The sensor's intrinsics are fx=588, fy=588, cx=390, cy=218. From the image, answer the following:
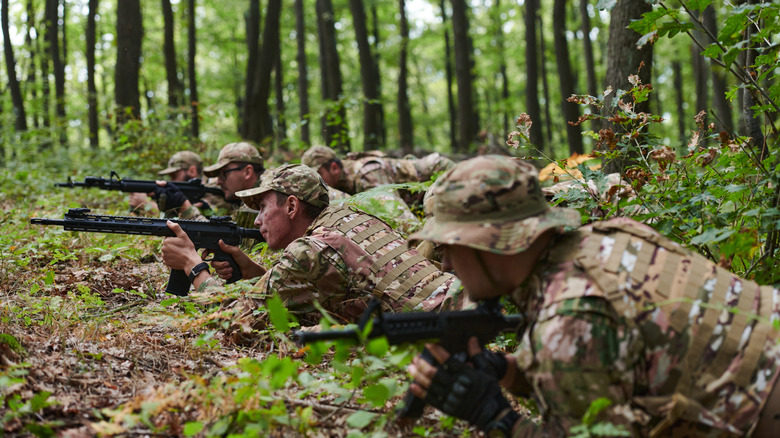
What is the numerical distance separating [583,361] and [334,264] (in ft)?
7.40

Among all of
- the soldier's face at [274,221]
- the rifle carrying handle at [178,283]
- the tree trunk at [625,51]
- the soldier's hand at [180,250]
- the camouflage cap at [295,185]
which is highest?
the tree trunk at [625,51]

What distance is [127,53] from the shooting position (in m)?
12.8

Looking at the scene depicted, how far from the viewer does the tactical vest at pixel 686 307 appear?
2.18m

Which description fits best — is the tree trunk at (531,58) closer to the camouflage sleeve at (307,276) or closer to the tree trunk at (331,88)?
the tree trunk at (331,88)

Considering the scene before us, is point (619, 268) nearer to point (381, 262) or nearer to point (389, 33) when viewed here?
point (381, 262)

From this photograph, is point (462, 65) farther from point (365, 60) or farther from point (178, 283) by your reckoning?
point (178, 283)

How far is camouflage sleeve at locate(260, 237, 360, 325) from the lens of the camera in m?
4.01

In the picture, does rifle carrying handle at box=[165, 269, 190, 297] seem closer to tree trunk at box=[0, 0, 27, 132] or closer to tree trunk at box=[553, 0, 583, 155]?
tree trunk at box=[553, 0, 583, 155]

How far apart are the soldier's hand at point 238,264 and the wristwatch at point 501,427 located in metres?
2.92

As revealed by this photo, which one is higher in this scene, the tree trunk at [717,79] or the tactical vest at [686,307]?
the tree trunk at [717,79]

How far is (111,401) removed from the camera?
298 cm

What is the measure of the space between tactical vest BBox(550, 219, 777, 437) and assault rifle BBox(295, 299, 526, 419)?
47 centimetres

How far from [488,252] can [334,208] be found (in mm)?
2220

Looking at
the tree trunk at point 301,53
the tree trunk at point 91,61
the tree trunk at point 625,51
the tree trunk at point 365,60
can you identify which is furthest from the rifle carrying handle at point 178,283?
the tree trunk at point 91,61
